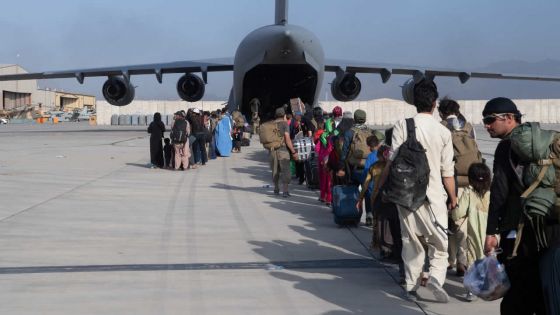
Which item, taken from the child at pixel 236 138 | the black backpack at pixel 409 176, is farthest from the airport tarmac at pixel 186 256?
the child at pixel 236 138

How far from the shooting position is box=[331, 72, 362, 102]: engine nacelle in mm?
27547

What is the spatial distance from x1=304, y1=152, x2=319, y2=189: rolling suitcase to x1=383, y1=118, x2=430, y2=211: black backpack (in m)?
6.72

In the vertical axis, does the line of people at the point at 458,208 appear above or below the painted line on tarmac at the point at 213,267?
above

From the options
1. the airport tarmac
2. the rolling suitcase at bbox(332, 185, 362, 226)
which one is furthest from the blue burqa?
the rolling suitcase at bbox(332, 185, 362, 226)

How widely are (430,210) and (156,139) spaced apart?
1131cm

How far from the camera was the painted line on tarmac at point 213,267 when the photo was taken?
5.99m

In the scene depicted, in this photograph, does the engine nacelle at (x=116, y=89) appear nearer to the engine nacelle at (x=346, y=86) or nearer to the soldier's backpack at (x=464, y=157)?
the engine nacelle at (x=346, y=86)

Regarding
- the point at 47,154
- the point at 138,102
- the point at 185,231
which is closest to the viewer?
the point at 185,231

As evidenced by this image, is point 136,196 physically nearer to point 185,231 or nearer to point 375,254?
point 185,231

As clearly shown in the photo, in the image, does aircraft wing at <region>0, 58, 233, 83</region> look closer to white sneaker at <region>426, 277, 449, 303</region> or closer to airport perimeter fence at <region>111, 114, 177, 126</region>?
white sneaker at <region>426, 277, 449, 303</region>

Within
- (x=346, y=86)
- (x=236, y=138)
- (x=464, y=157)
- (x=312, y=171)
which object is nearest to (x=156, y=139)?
(x=312, y=171)

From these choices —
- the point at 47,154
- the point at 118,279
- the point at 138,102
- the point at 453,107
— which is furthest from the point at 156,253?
the point at 138,102

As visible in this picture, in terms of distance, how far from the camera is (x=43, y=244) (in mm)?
7094

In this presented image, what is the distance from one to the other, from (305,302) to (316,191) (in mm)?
6982
